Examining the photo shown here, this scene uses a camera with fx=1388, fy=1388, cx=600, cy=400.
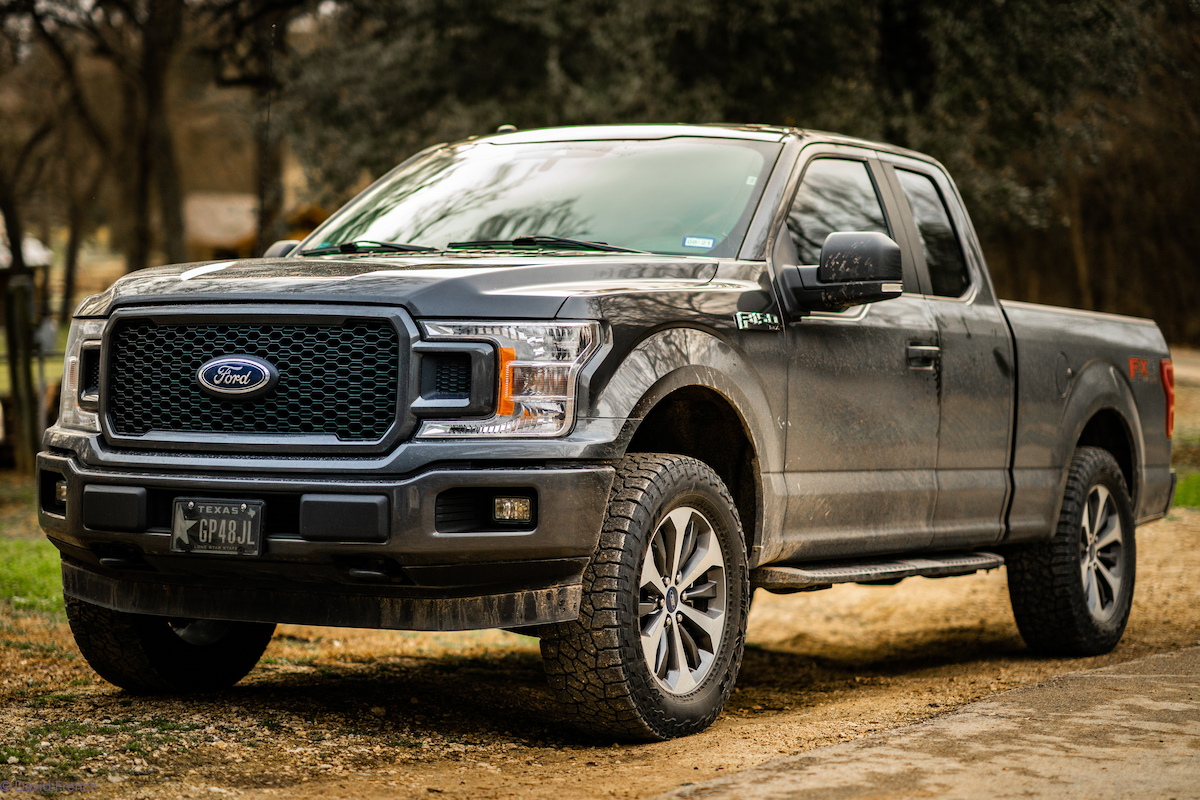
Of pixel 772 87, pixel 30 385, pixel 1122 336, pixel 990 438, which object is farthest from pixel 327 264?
pixel 772 87

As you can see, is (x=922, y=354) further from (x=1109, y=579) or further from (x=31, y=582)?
(x=31, y=582)

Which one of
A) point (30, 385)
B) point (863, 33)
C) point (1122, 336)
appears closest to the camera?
point (1122, 336)

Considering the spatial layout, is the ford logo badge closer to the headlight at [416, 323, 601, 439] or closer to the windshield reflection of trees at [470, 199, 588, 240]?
the headlight at [416, 323, 601, 439]

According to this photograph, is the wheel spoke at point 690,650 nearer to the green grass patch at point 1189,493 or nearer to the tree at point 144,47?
the green grass patch at point 1189,493

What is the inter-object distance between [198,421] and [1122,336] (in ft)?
16.0

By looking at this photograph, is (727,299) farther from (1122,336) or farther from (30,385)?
(30,385)

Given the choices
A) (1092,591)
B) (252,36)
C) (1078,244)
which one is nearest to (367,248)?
(1092,591)

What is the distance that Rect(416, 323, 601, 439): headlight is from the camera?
13.1 ft

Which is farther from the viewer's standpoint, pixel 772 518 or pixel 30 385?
pixel 30 385

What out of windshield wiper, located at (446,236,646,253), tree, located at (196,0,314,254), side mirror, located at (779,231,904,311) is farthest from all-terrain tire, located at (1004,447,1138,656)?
tree, located at (196,0,314,254)

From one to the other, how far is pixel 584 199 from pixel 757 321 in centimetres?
91

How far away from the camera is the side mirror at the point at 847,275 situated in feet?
16.3

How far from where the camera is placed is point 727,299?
15.6 feet

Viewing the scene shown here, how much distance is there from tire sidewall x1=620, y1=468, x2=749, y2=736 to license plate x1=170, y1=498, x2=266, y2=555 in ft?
3.64
